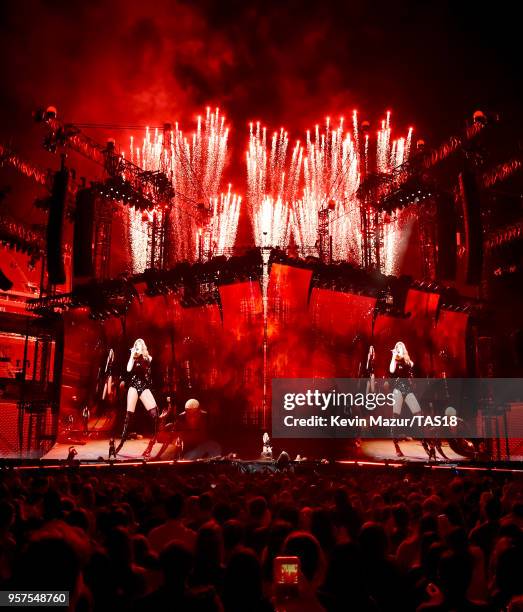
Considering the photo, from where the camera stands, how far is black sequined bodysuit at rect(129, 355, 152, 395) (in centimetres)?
2170

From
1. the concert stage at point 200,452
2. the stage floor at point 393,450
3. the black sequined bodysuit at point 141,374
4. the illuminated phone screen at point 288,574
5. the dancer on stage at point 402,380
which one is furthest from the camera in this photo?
the black sequined bodysuit at point 141,374

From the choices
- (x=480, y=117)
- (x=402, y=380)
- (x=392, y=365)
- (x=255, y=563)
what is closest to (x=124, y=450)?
(x=392, y=365)

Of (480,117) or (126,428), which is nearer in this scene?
(480,117)

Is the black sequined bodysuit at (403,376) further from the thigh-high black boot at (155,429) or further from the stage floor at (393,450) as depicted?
the thigh-high black boot at (155,429)

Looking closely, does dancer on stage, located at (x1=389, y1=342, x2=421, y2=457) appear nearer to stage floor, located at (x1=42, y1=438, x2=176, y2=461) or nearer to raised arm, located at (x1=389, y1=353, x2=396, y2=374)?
raised arm, located at (x1=389, y1=353, x2=396, y2=374)

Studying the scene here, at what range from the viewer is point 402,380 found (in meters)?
21.5

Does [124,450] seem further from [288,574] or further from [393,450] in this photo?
[288,574]

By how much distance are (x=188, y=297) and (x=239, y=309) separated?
204 centimetres

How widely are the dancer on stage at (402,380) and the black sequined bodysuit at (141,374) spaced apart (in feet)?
30.8

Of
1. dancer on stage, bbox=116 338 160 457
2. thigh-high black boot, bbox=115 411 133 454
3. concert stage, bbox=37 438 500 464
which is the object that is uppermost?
dancer on stage, bbox=116 338 160 457

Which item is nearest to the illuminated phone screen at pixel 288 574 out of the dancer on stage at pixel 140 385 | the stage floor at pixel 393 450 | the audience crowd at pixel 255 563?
the audience crowd at pixel 255 563

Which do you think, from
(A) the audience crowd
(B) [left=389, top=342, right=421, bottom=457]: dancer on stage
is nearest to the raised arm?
(B) [left=389, top=342, right=421, bottom=457]: dancer on stage

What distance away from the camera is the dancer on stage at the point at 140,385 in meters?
21.2
